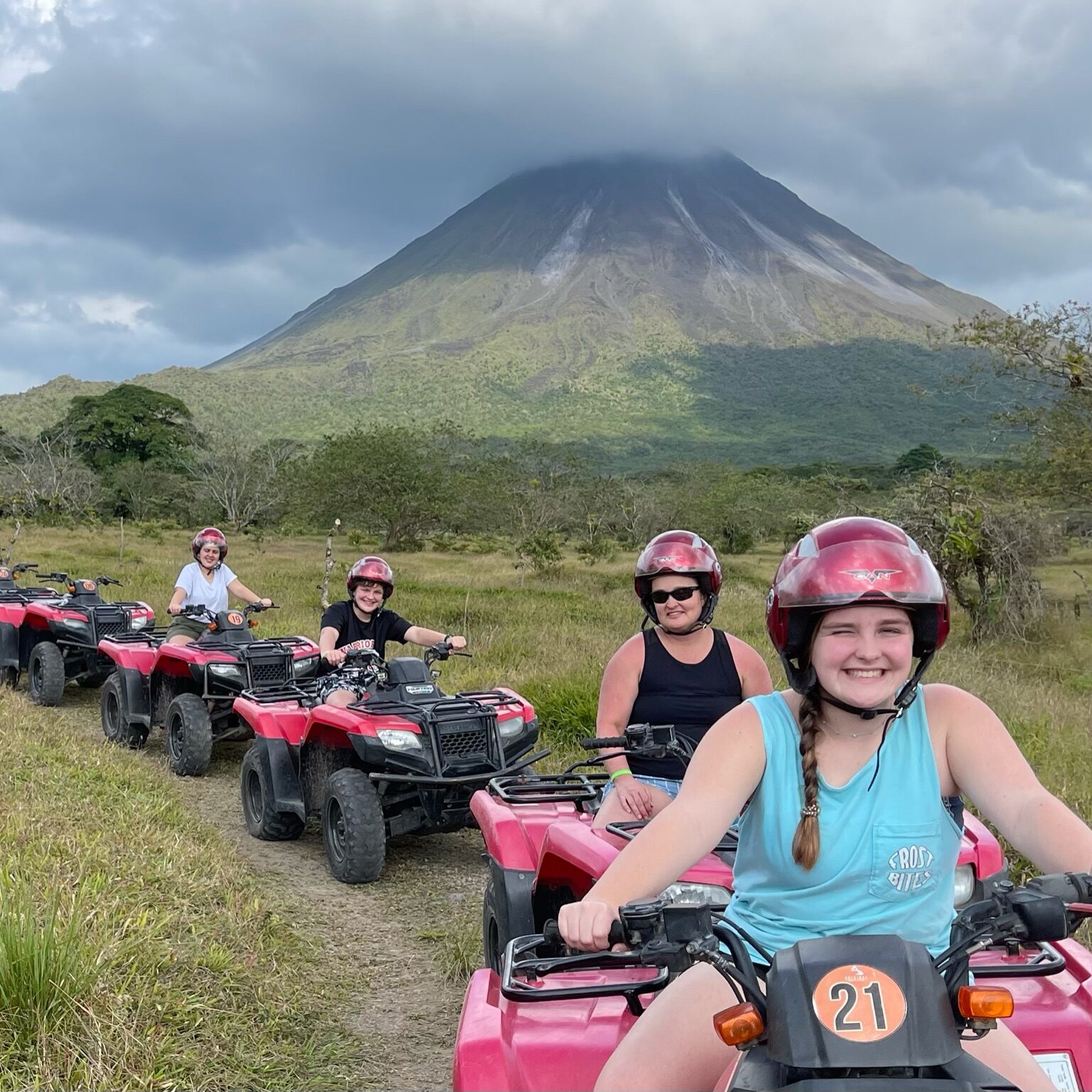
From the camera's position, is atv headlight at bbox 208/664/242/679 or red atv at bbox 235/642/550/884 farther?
atv headlight at bbox 208/664/242/679

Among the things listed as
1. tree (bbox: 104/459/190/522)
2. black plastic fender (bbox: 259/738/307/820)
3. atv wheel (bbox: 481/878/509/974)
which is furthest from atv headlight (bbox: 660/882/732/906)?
tree (bbox: 104/459/190/522)

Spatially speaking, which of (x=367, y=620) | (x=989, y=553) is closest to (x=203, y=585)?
(x=367, y=620)

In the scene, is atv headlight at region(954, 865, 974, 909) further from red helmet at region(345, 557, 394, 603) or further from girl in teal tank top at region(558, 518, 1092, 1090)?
red helmet at region(345, 557, 394, 603)

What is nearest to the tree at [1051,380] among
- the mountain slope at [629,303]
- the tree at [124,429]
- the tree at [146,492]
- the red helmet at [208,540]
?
the red helmet at [208,540]

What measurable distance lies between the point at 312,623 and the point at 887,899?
13.1 m

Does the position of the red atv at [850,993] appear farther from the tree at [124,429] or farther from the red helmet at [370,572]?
the tree at [124,429]

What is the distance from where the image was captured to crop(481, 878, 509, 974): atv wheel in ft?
13.5

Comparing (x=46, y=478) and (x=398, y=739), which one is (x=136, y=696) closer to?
(x=398, y=739)

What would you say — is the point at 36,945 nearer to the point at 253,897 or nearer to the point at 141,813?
the point at 253,897

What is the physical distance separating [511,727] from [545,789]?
6.12 feet

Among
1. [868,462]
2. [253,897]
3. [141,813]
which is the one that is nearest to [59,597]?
[141,813]

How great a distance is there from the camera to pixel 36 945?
340 cm

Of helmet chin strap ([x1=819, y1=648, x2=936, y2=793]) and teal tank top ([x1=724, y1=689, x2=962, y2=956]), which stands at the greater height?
helmet chin strap ([x1=819, y1=648, x2=936, y2=793])

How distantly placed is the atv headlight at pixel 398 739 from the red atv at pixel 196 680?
2116 millimetres
